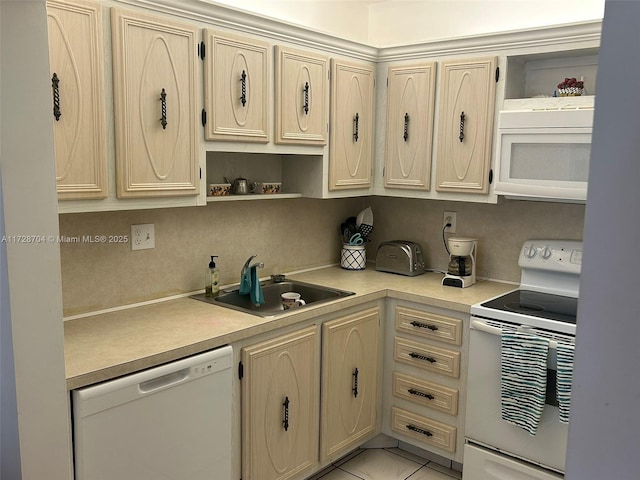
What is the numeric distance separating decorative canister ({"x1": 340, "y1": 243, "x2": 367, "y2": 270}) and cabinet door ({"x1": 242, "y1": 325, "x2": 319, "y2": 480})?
907 millimetres

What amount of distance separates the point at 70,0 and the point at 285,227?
166 cm

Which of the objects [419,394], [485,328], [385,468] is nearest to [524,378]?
[485,328]

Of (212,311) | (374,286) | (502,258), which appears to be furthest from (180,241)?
(502,258)

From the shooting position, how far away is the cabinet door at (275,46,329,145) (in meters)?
2.67

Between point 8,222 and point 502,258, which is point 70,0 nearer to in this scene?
point 8,222

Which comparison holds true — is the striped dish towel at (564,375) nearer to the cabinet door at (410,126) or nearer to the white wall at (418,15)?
the cabinet door at (410,126)

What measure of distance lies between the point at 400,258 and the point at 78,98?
2.00 metres

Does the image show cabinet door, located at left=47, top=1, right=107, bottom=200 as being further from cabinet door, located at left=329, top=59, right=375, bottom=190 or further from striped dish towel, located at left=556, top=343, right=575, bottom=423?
striped dish towel, located at left=556, top=343, right=575, bottom=423

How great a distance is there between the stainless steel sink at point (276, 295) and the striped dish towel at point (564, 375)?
1004 millimetres

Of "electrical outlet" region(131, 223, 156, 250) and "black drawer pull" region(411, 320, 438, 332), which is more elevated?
"electrical outlet" region(131, 223, 156, 250)

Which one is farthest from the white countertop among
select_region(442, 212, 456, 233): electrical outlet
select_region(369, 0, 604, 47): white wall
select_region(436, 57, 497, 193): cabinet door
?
select_region(369, 0, 604, 47): white wall

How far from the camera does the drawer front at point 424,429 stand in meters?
2.81

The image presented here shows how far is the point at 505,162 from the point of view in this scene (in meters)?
2.76

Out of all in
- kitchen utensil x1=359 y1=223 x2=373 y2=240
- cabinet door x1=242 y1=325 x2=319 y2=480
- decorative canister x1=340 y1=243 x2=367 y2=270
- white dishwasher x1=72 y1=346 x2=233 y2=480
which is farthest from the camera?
kitchen utensil x1=359 y1=223 x2=373 y2=240
